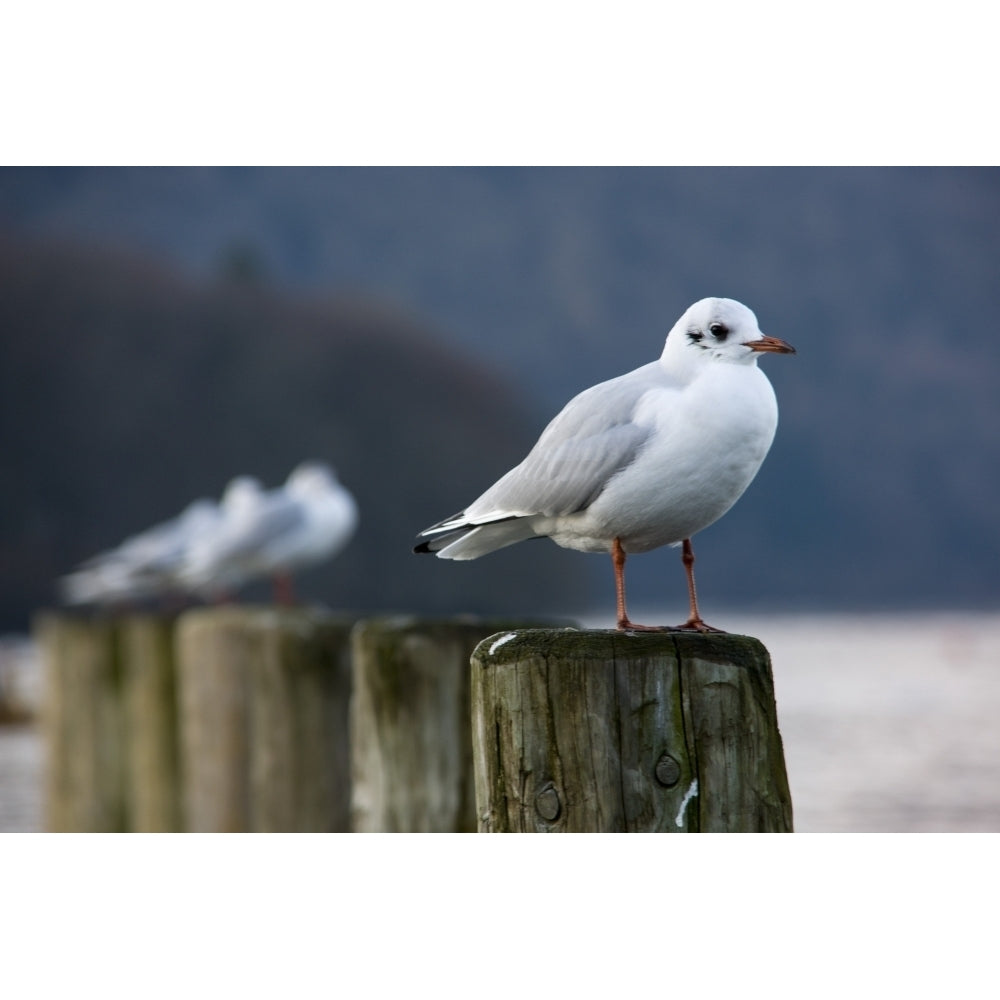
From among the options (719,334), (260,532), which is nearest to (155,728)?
(260,532)

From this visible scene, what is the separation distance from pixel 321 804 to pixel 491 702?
2.53 m

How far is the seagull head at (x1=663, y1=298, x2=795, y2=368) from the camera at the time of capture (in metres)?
3.00

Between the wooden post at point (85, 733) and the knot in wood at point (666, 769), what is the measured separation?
4980 mm

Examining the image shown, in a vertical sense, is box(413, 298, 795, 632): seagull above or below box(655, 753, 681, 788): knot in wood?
above

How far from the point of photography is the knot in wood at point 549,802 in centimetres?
262

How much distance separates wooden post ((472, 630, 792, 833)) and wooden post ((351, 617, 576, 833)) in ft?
4.25

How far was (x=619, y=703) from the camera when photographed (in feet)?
8.47

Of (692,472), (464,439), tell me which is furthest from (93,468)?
(692,472)

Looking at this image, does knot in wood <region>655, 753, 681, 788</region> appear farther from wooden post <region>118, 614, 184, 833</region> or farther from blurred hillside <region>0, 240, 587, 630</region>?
blurred hillside <region>0, 240, 587, 630</region>

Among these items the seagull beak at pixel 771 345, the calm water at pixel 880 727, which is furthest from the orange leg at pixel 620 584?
the calm water at pixel 880 727

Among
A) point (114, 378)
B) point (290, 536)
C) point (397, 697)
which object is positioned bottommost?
point (397, 697)

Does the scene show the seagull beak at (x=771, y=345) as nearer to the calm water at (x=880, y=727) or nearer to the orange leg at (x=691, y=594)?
the orange leg at (x=691, y=594)

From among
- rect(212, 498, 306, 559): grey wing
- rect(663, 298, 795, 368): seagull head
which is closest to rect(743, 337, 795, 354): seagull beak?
rect(663, 298, 795, 368): seagull head

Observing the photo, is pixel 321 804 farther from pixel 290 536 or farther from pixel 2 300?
pixel 2 300
